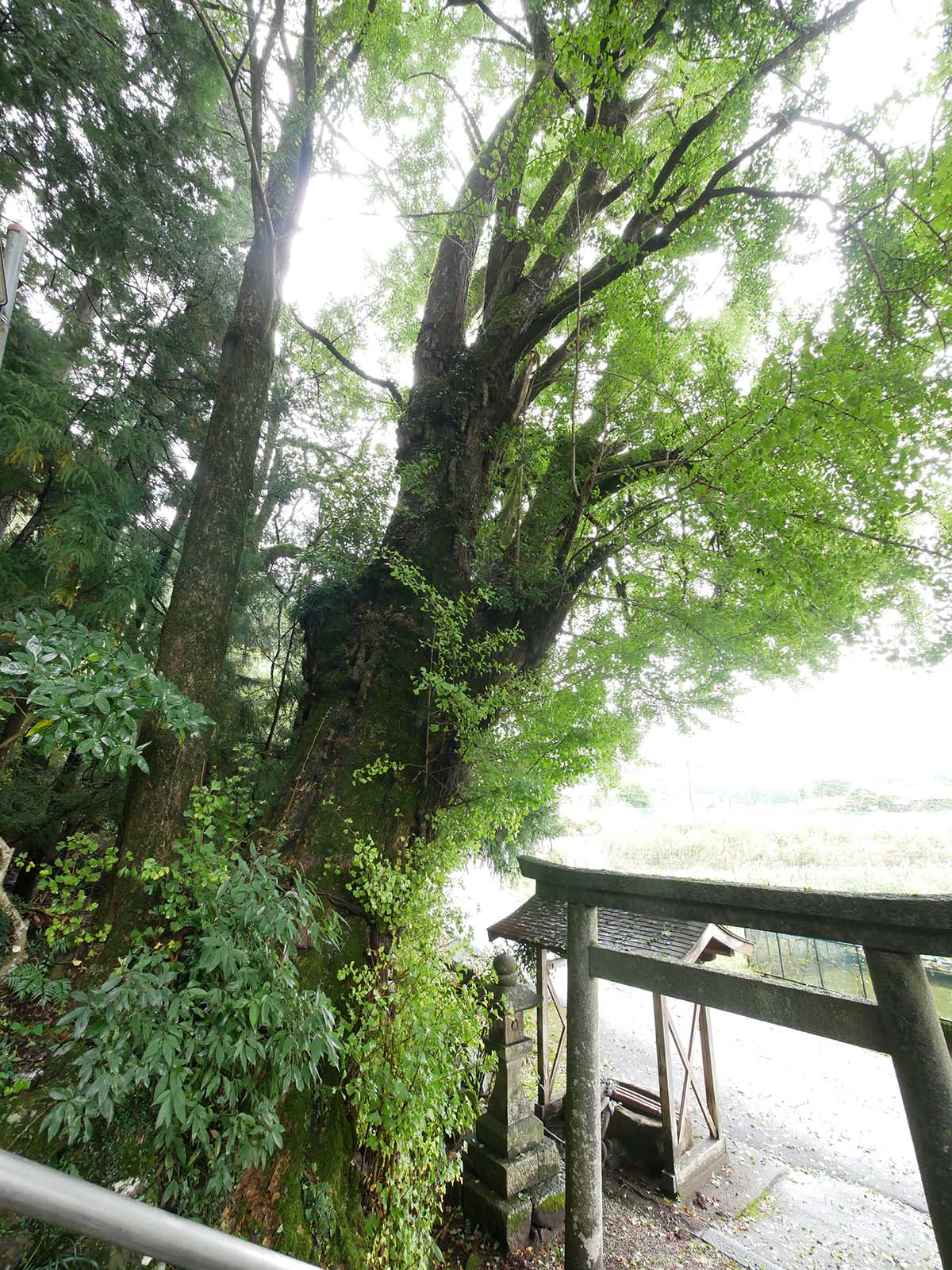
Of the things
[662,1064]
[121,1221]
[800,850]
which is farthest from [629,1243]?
[800,850]

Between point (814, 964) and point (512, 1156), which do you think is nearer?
point (512, 1156)

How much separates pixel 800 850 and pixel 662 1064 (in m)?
7.87

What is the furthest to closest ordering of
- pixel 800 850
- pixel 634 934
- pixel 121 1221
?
1. pixel 800 850
2. pixel 634 934
3. pixel 121 1221

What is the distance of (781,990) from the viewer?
224 cm

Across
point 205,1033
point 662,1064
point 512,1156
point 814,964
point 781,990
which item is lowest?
point 512,1156

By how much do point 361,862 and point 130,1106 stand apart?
1.27 metres

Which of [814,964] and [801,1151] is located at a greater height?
[814,964]

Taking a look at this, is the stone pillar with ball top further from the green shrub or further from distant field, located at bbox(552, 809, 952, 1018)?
distant field, located at bbox(552, 809, 952, 1018)

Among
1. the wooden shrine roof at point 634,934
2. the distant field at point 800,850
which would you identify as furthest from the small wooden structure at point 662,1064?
the distant field at point 800,850

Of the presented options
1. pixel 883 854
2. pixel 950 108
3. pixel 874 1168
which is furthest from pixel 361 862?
pixel 883 854

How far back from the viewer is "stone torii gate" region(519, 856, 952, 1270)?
71.7 inches

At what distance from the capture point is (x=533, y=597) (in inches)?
175

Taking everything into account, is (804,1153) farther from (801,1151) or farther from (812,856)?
(812,856)

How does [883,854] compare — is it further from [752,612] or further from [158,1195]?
[158,1195]
